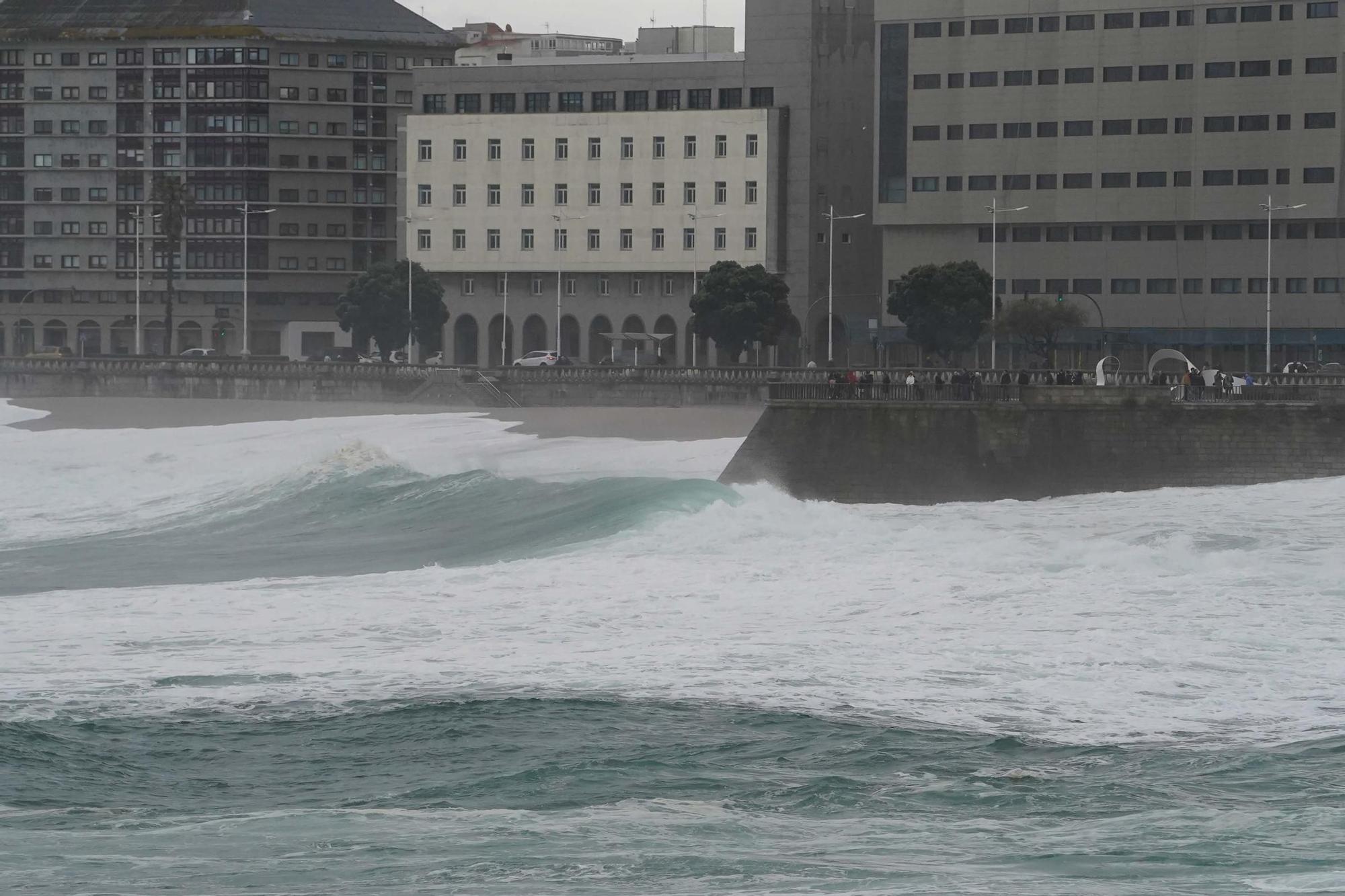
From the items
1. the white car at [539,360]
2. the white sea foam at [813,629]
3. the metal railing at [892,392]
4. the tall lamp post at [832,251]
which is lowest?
the white sea foam at [813,629]

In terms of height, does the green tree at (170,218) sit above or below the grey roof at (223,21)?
below

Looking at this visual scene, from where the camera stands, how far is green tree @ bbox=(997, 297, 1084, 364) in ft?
311

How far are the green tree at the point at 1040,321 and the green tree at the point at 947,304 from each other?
4.11 ft

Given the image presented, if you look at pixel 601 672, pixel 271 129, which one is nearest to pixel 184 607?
pixel 601 672

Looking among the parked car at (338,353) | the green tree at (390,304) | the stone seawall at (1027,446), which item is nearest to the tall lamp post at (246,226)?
the parked car at (338,353)

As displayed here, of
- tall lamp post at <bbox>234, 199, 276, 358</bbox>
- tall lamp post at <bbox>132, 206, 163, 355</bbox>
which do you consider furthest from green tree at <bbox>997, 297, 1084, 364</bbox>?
tall lamp post at <bbox>132, 206, 163, 355</bbox>

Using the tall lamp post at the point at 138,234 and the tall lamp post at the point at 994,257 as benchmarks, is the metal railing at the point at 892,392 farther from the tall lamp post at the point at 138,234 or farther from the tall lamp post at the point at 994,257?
the tall lamp post at the point at 138,234

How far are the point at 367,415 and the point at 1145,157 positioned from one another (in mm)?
46530

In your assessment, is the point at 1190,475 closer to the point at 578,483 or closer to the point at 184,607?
the point at 578,483

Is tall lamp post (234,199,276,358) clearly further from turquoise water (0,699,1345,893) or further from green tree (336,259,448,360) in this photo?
turquoise water (0,699,1345,893)

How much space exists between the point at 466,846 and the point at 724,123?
10345 cm

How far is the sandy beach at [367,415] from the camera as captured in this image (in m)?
69.5

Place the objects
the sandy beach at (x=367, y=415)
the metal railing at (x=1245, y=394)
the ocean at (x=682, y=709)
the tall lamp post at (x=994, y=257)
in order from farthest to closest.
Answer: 1. the tall lamp post at (x=994, y=257)
2. the sandy beach at (x=367, y=415)
3. the metal railing at (x=1245, y=394)
4. the ocean at (x=682, y=709)

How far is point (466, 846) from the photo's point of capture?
619 inches
